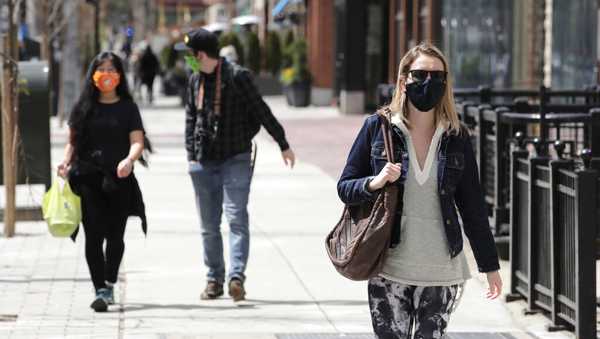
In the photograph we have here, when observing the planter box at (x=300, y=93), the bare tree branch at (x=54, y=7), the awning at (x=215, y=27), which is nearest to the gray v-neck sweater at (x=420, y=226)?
the awning at (x=215, y=27)

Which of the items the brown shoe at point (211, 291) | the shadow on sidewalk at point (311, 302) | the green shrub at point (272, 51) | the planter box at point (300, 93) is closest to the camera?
the shadow on sidewalk at point (311, 302)

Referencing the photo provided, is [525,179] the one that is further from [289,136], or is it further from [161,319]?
[289,136]

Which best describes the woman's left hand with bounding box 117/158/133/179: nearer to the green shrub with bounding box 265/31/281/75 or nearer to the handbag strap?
the handbag strap

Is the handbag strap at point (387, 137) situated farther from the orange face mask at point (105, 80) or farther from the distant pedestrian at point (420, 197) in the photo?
the orange face mask at point (105, 80)

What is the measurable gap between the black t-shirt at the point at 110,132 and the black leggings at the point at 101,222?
0.14 metres

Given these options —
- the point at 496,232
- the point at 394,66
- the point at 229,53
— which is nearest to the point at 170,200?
the point at 229,53

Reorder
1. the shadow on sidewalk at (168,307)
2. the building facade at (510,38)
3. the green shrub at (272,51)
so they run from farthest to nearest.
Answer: the green shrub at (272,51) < the building facade at (510,38) < the shadow on sidewalk at (168,307)

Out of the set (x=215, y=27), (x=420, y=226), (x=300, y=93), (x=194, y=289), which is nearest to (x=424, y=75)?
(x=420, y=226)

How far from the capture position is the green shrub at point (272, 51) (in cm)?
4531

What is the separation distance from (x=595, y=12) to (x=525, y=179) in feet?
47.2

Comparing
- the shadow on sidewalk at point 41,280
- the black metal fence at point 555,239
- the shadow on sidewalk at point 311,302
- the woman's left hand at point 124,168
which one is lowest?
the shadow on sidewalk at point 311,302

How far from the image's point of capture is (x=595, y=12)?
905 inches

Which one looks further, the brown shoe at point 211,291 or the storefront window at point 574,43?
the storefront window at point 574,43

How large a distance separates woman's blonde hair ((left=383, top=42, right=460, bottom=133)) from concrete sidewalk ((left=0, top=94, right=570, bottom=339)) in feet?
9.58
